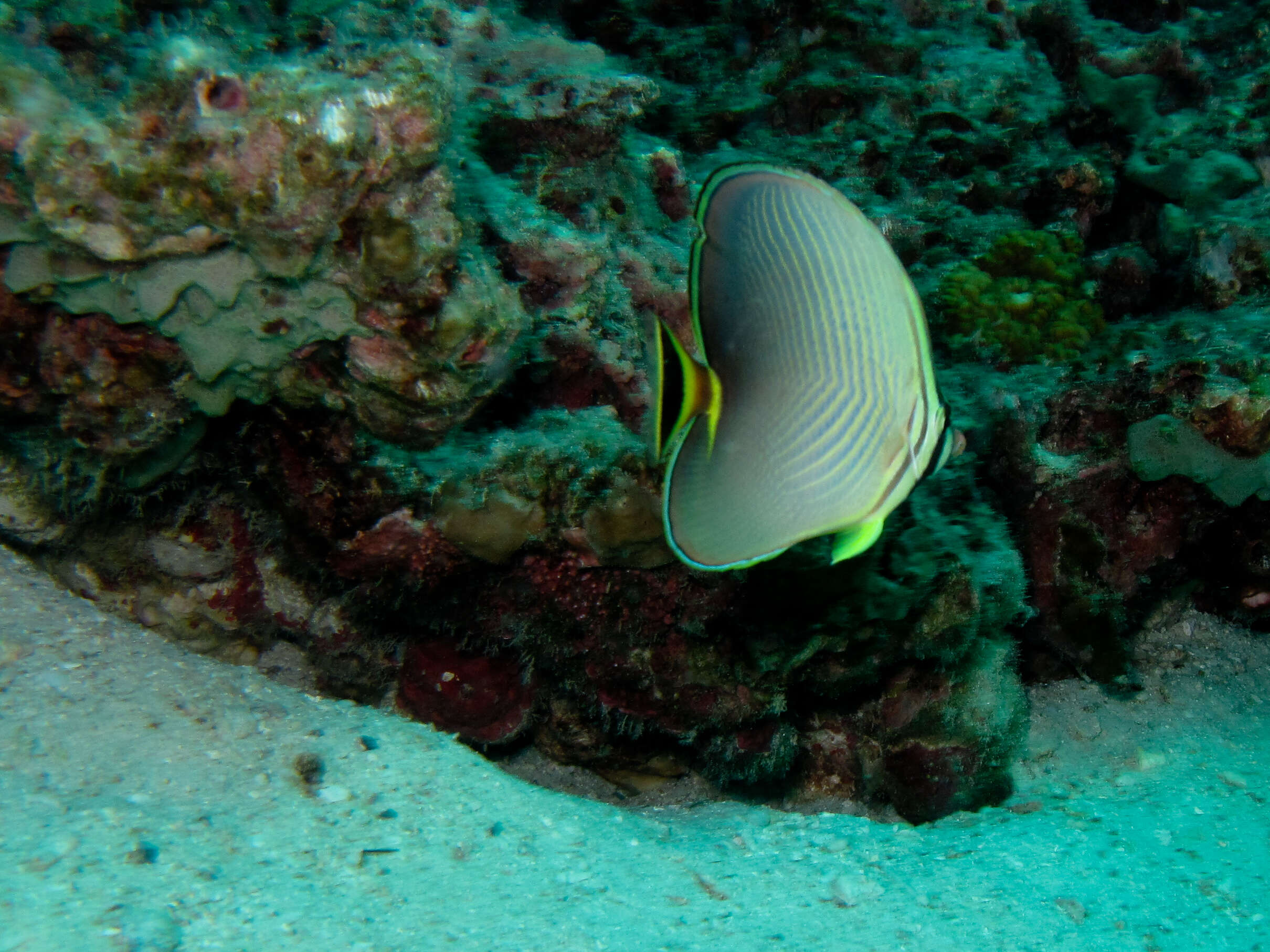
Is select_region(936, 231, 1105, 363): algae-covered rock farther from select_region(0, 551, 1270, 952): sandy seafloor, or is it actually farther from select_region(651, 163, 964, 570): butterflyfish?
select_region(651, 163, 964, 570): butterflyfish

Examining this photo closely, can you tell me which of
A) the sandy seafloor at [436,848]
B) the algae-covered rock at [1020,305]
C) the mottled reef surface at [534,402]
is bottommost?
the sandy seafloor at [436,848]

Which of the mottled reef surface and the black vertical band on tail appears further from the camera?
the mottled reef surface

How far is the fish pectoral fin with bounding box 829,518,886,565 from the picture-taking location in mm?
1412

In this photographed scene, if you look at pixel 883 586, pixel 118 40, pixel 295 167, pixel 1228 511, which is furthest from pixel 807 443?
pixel 1228 511

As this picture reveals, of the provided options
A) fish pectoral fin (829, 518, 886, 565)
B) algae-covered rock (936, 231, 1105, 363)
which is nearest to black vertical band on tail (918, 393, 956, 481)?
fish pectoral fin (829, 518, 886, 565)

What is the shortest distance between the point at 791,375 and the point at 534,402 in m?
1.82

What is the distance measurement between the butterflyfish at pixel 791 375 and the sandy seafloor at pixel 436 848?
1.49 m

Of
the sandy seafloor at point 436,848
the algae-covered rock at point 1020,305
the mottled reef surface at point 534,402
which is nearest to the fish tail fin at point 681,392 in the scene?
the mottled reef surface at point 534,402

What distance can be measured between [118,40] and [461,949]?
2.94 m

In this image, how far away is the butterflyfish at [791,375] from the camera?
4.30 ft

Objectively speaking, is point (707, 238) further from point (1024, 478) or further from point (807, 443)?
point (1024, 478)

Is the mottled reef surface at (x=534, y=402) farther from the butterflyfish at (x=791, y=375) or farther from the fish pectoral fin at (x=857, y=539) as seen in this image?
the fish pectoral fin at (x=857, y=539)

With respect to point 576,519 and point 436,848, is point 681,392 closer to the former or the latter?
point 576,519

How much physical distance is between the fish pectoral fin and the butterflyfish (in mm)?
40
